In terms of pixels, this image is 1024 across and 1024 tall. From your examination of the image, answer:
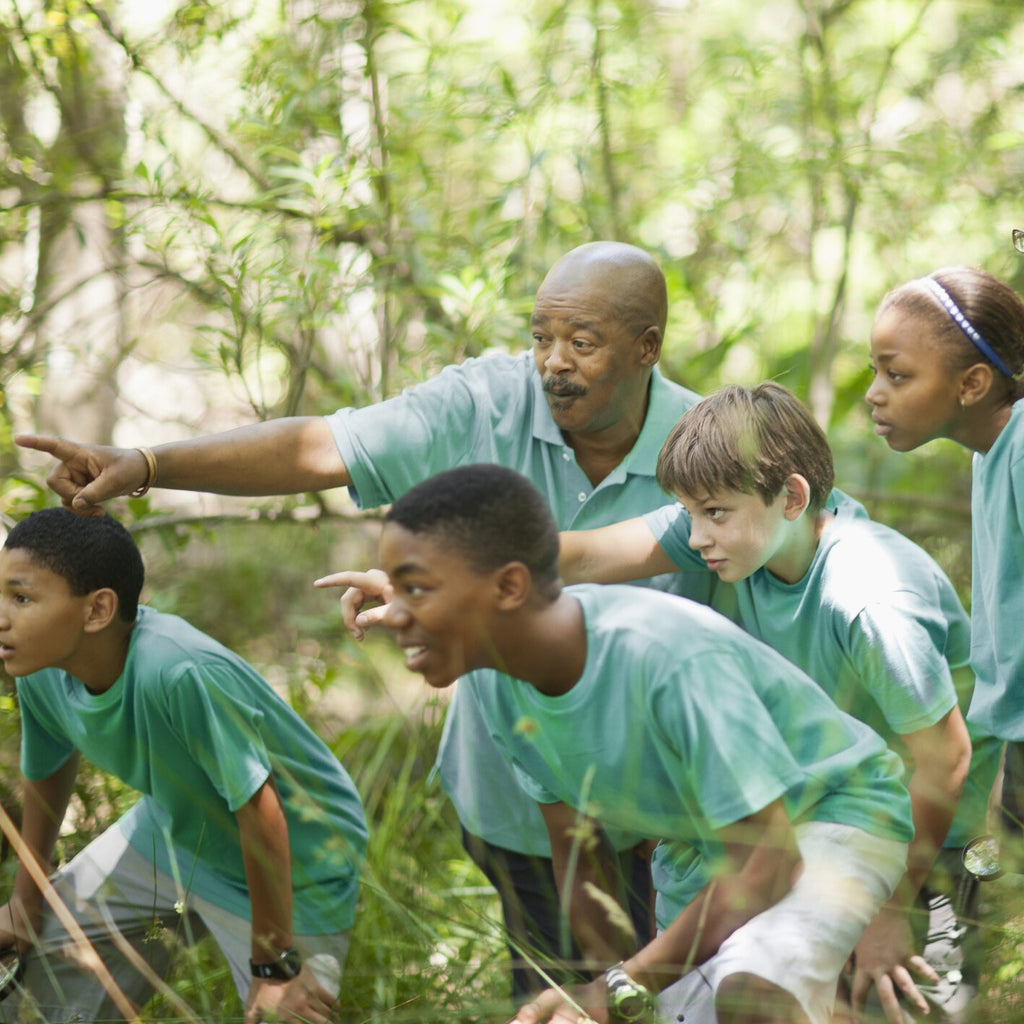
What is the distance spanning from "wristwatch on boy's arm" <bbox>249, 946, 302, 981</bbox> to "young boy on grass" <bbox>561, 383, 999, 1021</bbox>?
3.17 feet

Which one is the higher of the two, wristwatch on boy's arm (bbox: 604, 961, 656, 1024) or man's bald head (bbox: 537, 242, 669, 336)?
man's bald head (bbox: 537, 242, 669, 336)

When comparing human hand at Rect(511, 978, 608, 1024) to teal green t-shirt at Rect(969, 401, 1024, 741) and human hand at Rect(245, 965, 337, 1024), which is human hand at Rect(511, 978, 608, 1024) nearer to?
human hand at Rect(245, 965, 337, 1024)

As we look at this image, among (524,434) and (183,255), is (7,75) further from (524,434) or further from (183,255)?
(524,434)

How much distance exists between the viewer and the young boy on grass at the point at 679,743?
5.98 feet

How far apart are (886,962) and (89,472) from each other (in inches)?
71.5

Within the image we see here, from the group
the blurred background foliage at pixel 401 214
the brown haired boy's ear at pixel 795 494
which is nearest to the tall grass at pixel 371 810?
the blurred background foliage at pixel 401 214

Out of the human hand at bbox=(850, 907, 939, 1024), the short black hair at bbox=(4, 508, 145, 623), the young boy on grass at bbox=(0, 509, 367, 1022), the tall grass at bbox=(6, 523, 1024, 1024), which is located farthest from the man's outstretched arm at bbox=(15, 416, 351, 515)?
the human hand at bbox=(850, 907, 939, 1024)

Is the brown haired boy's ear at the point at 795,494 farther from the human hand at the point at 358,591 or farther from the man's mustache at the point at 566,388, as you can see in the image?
the human hand at the point at 358,591

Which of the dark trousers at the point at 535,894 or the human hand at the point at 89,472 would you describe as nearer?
the human hand at the point at 89,472

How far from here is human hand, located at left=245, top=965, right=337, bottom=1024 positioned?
2.39 m

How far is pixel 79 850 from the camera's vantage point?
3072 millimetres

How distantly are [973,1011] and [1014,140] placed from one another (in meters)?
3.57

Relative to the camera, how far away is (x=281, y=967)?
8.07 ft

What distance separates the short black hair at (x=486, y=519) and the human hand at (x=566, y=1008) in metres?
0.62
